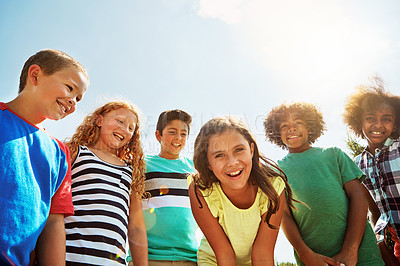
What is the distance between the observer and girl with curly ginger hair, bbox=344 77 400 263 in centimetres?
363

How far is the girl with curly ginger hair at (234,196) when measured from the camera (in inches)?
116

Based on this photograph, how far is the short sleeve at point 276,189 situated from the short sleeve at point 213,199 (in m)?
0.47

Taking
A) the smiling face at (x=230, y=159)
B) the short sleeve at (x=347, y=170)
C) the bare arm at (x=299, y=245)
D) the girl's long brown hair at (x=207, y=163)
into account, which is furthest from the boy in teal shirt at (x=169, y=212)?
the short sleeve at (x=347, y=170)

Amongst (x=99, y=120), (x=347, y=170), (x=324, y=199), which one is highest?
(x=99, y=120)

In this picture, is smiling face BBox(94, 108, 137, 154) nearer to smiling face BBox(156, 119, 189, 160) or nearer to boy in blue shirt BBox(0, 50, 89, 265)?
smiling face BBox(156, 119, 189, 160)

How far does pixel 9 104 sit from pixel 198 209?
2.07m

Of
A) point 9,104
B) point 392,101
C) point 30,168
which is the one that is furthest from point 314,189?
point 9,104

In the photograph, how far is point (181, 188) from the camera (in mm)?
3896

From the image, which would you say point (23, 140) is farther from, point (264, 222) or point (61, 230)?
point (264, 222)

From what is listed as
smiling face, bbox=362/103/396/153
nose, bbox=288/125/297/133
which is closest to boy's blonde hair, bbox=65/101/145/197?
nose, bbox=288/125/297/133

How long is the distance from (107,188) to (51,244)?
829mm

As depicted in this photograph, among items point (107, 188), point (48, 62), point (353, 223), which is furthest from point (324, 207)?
point (48, 62)

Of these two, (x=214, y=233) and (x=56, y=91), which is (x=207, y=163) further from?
(x=56, y=91)

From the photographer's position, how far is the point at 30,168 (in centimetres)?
210
